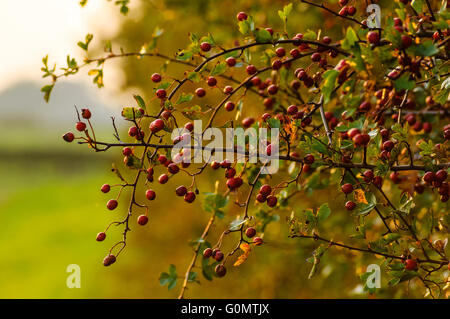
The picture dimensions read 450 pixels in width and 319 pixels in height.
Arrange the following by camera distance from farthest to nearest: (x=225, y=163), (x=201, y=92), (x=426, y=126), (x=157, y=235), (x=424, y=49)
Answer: (x=157, y=235)
(x=426, y=126)
(x=201, y=92)
(x=225, y=163)
(x=424, y=49)

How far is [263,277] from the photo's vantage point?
4195 millimetres

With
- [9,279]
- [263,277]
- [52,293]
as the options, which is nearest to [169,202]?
[263,277]

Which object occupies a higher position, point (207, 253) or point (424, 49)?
point (424, 49)

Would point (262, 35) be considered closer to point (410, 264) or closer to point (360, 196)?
point (360, 196)

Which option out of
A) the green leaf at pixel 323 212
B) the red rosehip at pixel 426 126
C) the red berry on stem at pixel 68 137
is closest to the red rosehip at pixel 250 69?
the green leaf at pixel 323 212

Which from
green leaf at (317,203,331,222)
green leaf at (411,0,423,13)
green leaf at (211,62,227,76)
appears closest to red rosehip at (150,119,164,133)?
green leaf at (211,62,227,76)

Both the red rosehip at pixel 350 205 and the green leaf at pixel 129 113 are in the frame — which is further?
the red rosehip at pixel 350 205

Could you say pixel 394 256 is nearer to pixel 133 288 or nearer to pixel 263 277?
pixel 263 277

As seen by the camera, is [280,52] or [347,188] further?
[280,52]

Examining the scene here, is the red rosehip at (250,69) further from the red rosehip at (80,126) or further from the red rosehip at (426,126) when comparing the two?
the red rosehip at (426,126)

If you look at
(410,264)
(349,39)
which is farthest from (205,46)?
(410,264)

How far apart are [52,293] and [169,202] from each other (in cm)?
1025

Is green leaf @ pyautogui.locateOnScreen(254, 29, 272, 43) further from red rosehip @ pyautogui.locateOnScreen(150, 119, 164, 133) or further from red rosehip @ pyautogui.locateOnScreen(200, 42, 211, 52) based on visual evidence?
red rosehip @ pyautogui.locateOnScreen(150, 119, 164, 133)

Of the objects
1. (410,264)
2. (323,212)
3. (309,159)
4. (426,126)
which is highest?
(426,126)
